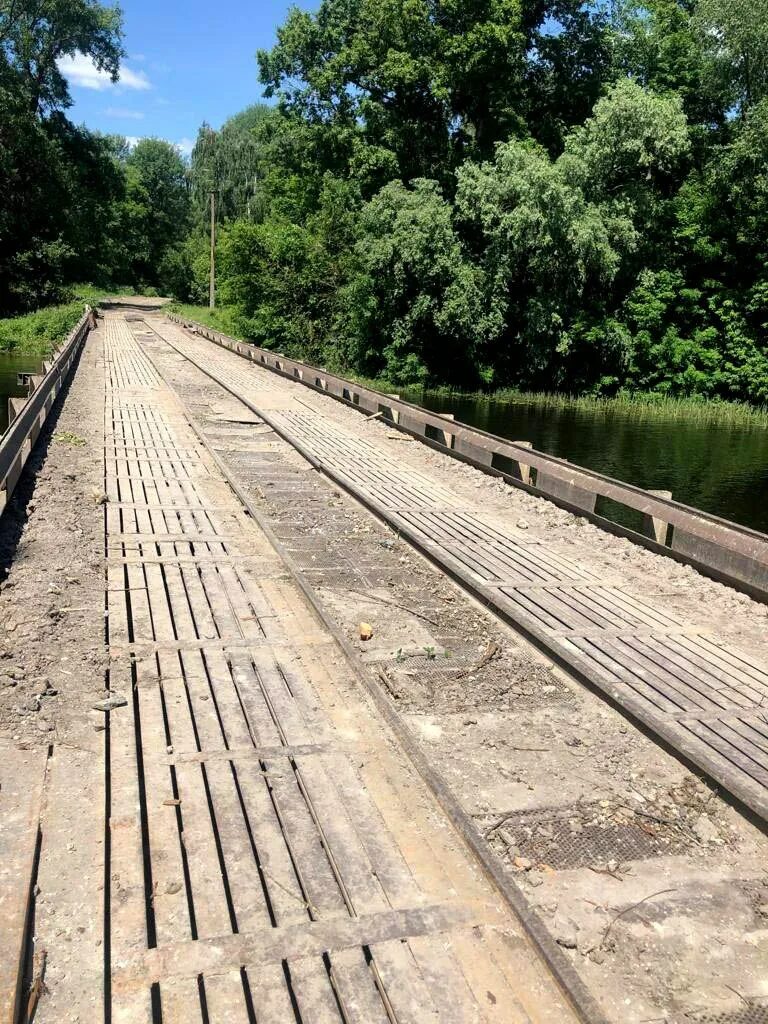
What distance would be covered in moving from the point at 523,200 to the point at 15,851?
91.4ft

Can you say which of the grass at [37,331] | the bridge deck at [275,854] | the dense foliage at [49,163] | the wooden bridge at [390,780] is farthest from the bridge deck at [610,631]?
the dense foliage at [49,163]

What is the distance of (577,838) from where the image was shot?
12.5ft

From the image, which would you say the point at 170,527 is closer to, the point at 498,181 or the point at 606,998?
the point at 606,998

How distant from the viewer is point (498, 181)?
28.8 m

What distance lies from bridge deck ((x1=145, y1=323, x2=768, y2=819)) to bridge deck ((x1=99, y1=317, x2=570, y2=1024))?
1.55 metres

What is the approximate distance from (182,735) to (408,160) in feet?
116

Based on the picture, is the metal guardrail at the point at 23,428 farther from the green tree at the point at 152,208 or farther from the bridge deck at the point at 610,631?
the green tree at the point at 152,208

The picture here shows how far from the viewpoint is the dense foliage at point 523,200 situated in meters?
29.2

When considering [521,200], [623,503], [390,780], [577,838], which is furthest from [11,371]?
[577,838]

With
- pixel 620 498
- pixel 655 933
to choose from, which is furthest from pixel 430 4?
pixel 655 933

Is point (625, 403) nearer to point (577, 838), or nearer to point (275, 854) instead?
point (577, 838)

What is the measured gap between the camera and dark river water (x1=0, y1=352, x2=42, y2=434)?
2270 centimetres

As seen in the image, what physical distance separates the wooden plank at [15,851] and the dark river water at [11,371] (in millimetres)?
15883

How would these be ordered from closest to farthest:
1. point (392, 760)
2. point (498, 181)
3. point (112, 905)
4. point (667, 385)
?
point (112, 905) < point (392, 760) < point (498, 181) < point (667, 385)
